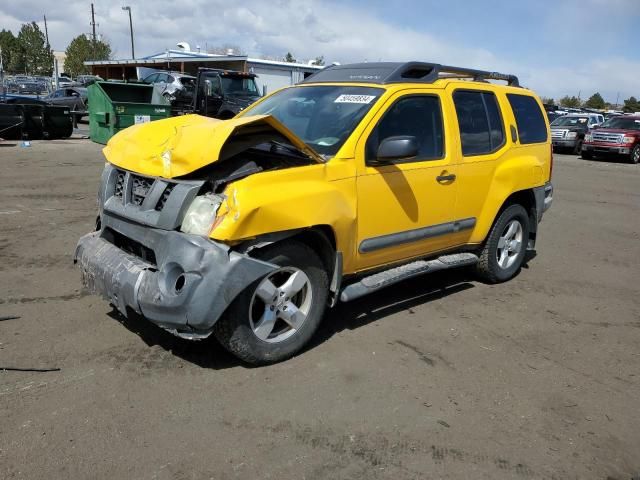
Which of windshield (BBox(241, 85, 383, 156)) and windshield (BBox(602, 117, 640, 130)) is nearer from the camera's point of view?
windshield (BBox(241, 85, 383, 156))

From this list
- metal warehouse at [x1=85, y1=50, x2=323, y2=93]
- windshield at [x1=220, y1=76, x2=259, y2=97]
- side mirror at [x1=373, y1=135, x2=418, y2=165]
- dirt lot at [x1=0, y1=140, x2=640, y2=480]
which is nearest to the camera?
→ dirt lot at [x1=0, y1=140, x2=640, y2=480]

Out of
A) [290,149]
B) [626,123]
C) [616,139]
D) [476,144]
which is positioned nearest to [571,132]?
[626,123]

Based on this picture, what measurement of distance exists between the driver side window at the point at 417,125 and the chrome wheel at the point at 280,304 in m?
1.13

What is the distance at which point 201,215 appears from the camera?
11.4 ft

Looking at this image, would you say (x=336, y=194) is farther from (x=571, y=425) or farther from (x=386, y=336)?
(x=571, y=425)

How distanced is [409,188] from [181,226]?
6.20ft

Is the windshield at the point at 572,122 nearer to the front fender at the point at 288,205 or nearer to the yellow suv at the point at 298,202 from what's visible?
the yellow suv at the point at 298,202

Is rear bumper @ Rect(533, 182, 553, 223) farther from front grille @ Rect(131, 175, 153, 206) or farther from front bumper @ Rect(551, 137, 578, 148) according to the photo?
front bumper @ Rect(551, 137, 578, 148)

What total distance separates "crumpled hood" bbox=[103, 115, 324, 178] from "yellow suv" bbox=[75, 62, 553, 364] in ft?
0.04

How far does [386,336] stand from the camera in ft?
14.6

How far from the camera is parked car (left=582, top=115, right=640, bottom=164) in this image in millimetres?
21391

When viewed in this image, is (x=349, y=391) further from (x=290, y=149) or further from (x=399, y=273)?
(x=290, y=149)

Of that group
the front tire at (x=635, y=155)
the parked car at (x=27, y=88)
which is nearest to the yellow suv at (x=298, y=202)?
the front tire at (x=635, y=155)

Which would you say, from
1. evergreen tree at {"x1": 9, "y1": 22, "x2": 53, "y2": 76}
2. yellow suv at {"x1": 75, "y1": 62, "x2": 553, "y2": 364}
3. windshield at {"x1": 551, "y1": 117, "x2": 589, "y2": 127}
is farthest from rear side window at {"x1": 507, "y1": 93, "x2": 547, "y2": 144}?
evergreen tree at {"x1": 9, "y1": 22, "x2": 53, "y2": 76}
